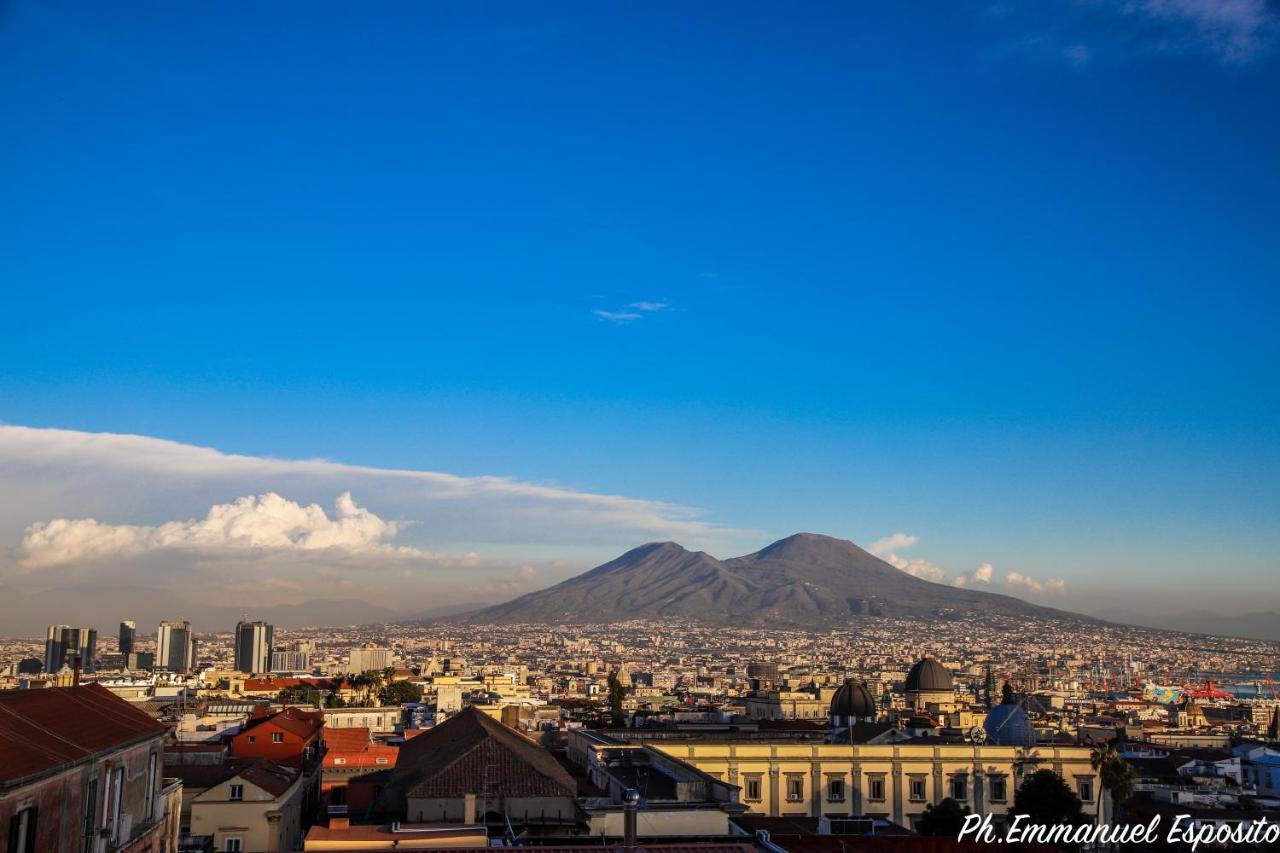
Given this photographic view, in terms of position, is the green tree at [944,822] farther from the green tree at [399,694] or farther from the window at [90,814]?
the green tree at [399,694]

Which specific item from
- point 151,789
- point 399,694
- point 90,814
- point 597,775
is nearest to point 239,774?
point 597,775

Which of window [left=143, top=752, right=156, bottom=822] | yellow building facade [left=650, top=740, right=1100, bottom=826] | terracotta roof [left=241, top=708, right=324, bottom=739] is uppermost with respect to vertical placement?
window [left=143, top=752, right=156, bottom=822]

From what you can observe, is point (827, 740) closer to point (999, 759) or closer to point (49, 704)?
point (999, 759)

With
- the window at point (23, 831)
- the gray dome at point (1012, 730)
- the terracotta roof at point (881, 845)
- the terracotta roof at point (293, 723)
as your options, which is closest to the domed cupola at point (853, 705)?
the gray dome at point (1012, 730)

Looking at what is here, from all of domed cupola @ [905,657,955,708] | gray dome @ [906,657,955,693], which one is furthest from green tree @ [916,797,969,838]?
gray dome @ [906,657,955,693]

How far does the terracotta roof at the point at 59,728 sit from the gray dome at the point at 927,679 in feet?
265

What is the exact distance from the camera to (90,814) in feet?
58.6

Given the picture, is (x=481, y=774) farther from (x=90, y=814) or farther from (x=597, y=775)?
(x=90, y=814)

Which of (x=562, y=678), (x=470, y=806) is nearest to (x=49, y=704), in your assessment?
(x=470, y=806)

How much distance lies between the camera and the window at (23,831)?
49.5ft

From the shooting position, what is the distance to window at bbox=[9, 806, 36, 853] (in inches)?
594

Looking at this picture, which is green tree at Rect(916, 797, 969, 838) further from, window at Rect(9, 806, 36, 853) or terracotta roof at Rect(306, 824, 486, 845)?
window at Rect(9, 806, 36, 853)

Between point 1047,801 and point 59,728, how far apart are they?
106 feet

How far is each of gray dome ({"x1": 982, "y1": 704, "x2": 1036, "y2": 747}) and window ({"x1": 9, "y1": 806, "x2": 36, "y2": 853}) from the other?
43.7 m
